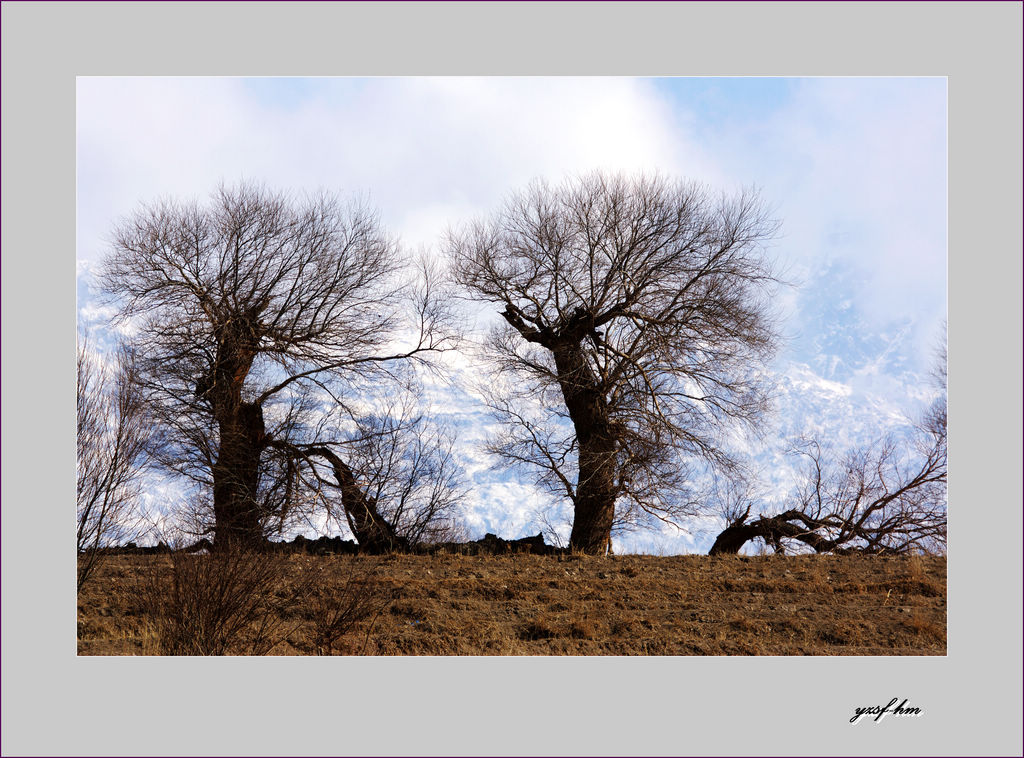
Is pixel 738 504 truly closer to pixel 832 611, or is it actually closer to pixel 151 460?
pixel 832 611

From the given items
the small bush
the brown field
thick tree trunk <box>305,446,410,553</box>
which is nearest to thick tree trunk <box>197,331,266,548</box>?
thick tree trunk <box>305,446,410,553</box>

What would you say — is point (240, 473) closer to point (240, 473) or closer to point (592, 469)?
point (240, 473)

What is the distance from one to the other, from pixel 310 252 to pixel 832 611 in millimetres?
8546

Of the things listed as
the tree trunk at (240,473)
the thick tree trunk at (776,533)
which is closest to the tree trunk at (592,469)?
the thick tree trunk at (776,533)

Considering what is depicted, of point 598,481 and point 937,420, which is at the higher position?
point 937,420

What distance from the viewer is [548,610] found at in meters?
8.28

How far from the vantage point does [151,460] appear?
1084 centimetres

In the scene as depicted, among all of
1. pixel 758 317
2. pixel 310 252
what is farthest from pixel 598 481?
pixel 310 252

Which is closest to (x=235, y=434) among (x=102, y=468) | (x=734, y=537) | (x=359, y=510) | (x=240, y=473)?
(x=240, y=473)

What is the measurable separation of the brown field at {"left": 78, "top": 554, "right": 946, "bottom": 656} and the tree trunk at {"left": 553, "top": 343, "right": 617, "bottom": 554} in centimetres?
233

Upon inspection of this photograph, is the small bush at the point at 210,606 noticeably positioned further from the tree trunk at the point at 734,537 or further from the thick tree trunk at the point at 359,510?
the tree trunk at the point at 734,537

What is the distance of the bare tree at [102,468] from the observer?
26.8 feet

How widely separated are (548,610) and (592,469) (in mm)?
4261

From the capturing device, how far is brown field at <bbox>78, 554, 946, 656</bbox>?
293 inches
